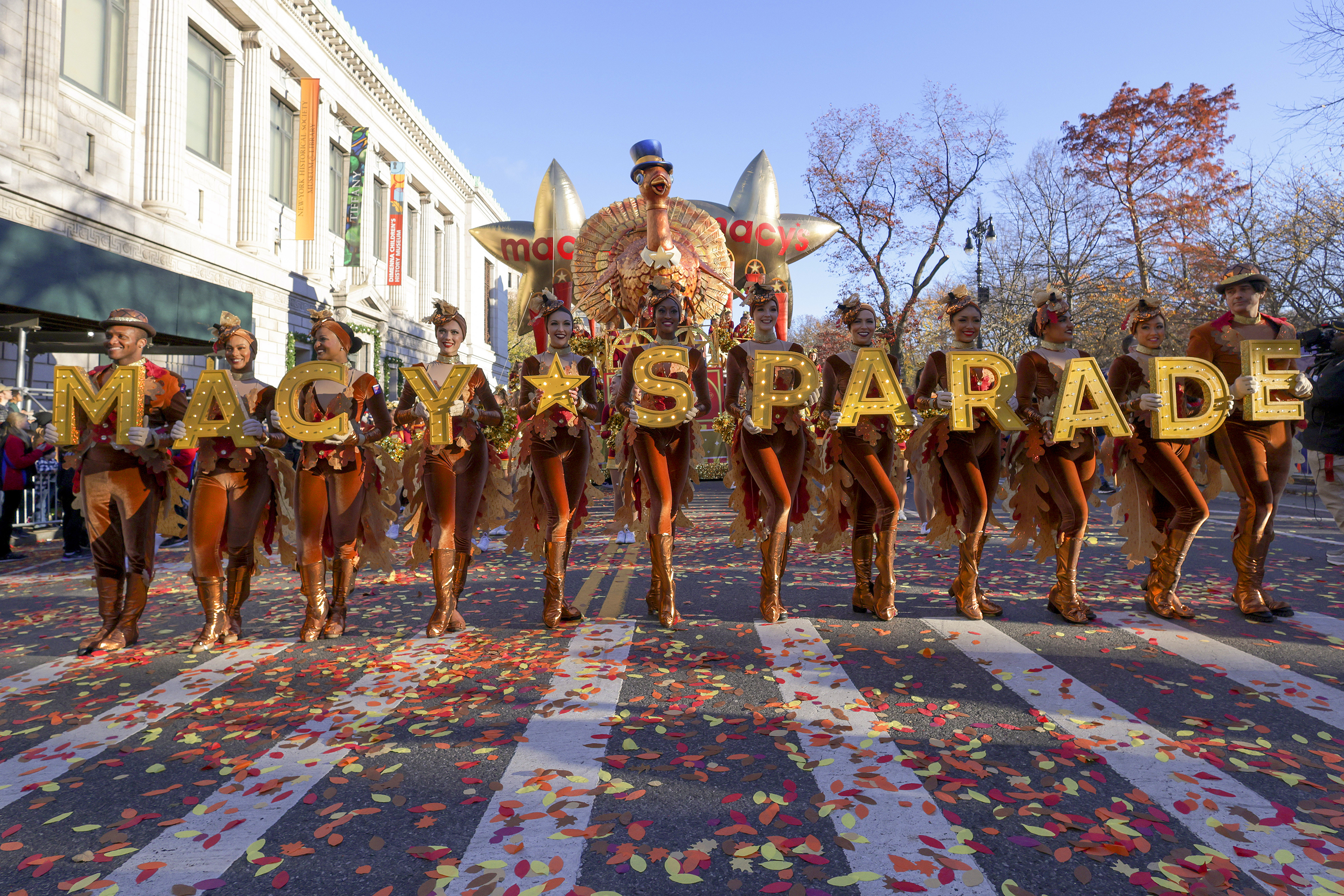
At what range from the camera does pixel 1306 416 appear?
6547mm

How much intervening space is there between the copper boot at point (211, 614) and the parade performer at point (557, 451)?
7.61 feet

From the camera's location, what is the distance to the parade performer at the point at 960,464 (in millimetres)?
6121

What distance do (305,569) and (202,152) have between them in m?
24.1

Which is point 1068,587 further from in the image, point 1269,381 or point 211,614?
point 211,614

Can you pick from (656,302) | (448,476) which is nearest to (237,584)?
(448,476)

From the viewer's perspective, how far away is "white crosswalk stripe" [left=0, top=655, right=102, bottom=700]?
15.1ft

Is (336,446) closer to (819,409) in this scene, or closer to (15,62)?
(819,409)

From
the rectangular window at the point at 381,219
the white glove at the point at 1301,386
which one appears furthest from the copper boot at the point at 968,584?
the rectangular window at the point at 381,219

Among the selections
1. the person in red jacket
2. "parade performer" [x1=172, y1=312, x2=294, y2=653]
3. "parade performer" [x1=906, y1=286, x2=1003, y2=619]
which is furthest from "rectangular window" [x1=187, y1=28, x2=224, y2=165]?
"parade performer" [x1=906, y1=286, x2=1003, y2=619]

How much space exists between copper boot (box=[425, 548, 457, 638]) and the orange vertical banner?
87.1ft

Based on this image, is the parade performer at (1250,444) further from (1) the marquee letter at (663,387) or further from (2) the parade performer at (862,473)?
(1) the marquee letter at (663,387)

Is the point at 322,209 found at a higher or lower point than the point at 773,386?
higher

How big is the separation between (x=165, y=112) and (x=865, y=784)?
992 inches

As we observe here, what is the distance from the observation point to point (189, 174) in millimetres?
22609
